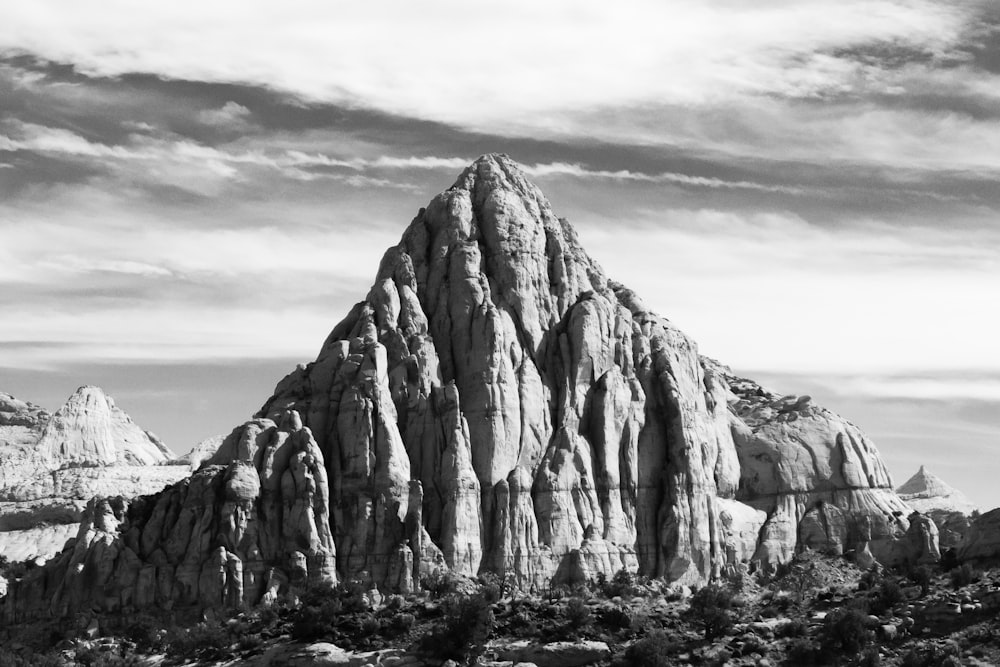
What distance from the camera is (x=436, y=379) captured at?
154 metres

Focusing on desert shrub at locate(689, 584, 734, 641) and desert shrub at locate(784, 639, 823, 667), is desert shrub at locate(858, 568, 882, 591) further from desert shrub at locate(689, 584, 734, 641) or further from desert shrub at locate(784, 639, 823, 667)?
desert shrub at locate(784, 639, 823, 667)

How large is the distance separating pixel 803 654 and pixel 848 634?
128 inches

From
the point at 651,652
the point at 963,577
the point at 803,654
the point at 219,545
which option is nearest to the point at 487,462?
the point at 219,545

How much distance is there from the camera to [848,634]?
134125 millimetres

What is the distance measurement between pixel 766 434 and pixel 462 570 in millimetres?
34523

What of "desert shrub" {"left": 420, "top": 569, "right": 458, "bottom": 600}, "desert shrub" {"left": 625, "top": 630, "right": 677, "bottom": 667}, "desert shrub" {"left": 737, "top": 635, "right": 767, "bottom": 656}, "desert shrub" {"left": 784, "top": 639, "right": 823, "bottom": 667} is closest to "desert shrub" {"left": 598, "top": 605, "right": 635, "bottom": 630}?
"desert shrub" {"left": 625, "top": 630, "right": 677, "bottom": 667}

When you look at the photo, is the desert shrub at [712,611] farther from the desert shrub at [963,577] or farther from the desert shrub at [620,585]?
the desert shrub at [963,577]

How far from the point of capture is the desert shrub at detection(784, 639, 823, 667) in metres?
134

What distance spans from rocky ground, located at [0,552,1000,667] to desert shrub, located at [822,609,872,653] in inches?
3.6

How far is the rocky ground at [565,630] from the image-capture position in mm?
135125

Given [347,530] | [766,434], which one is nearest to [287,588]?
[347,530]

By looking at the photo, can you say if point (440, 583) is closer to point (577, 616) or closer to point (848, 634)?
point (577, 616)

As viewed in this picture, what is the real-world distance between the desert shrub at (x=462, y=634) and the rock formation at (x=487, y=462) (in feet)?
28.4

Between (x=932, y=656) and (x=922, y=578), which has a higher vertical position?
(x=922, y=578)
